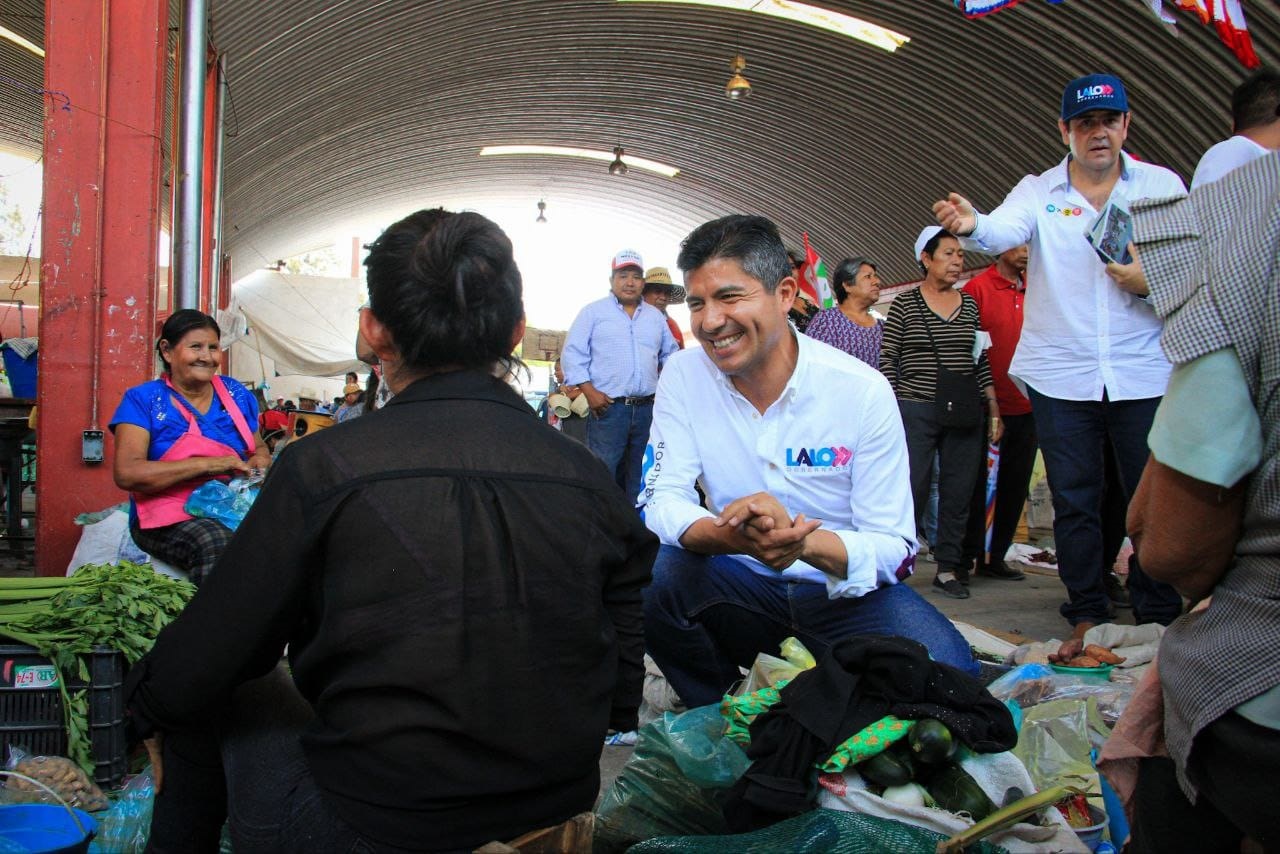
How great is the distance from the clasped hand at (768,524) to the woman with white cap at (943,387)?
3505mm

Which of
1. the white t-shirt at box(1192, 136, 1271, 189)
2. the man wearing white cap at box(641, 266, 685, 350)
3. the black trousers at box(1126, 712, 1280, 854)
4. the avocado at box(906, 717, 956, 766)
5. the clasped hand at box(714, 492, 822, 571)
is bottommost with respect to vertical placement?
the avocado at box(906, 717, 956, 766)

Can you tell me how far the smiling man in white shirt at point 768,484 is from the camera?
2793mm

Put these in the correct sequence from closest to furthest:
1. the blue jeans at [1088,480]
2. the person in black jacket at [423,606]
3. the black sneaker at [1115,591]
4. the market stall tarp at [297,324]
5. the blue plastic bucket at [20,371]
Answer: the person in black jacket at [423,606], the blue jeans at [1088,480], the black sneaker at [1115,591], the blue plastic bucket at [20,371], the market stall tarp at [297,324]

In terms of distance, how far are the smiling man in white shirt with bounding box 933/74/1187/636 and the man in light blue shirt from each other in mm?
3627

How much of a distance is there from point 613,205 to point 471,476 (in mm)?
23218

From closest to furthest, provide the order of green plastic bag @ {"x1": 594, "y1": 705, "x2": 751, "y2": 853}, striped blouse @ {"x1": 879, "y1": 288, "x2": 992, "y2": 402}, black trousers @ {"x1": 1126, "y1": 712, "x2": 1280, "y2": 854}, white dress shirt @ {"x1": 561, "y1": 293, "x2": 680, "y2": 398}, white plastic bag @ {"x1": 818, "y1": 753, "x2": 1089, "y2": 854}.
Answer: black trousers @ {"x1": 1126, "y1": 712, "x2": 1280, "y2": 854}, white plastic bag @ {"x1": 818, "y1": 753, "x2": 1089, "y2": 854}, green plastic bag @ {"x1": 594, "y1": 705, "x2": 751, "y2": 853}, striped blouse @ {"x1": 879, "y1": 288, "x2": 992, "y2": 402}, white dress shirt @ {"x1": 561, "y1": 293, "x2": 680, "y2": 398}

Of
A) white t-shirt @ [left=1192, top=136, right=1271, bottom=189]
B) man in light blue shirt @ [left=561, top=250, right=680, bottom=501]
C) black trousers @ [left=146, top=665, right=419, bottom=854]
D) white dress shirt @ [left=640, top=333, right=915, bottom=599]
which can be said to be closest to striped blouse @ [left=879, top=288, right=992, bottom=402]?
man in light blue shirt @ [left=561, top=250, right=680, bottom=501]

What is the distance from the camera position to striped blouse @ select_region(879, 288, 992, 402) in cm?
587

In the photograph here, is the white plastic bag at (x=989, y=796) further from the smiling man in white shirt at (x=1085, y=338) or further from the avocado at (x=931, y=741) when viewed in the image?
the smiling man in white shirt at (x=1085, y=338)

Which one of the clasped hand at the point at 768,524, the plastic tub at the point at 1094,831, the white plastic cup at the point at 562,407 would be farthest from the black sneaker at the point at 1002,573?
the clasped hand at the point at 768,524

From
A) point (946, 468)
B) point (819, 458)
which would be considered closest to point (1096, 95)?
point (819, 458)

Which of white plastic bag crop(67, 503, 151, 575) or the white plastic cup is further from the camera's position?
the white plastic cup

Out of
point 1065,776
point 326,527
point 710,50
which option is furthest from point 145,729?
point 710,50

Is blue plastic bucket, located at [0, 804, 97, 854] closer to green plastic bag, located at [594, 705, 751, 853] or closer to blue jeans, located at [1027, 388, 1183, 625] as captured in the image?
green plastic bag, located at [594, 705, 751, 853]
